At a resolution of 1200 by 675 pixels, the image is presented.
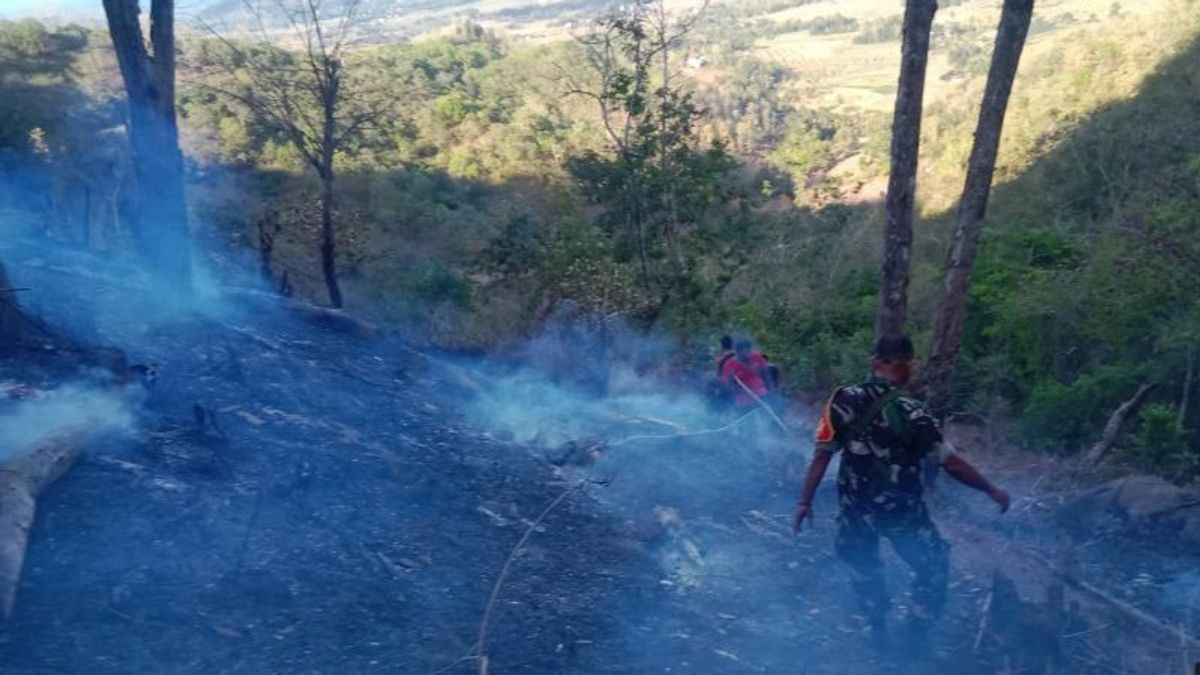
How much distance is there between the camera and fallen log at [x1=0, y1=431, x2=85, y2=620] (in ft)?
16.1

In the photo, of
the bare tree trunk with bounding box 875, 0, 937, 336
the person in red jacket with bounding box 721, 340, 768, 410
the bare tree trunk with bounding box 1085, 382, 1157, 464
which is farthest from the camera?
the person in red jacket with bounding box 721, 340, 768, 410

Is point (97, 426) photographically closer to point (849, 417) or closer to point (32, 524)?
point (32, 524)

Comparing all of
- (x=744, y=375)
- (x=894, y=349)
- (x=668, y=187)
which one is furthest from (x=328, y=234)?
(x=894, y=349)

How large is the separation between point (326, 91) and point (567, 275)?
3.83 metres

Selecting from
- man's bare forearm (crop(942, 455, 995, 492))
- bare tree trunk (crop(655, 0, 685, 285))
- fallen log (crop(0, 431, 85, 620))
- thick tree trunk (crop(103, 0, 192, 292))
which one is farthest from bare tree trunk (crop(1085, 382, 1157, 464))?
thick tree trunk (crop(103, 0, 192, 292))

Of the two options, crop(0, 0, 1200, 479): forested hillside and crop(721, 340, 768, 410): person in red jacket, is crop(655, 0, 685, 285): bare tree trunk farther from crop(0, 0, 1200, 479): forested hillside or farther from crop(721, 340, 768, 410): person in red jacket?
crop(721, 340, 768, 410): person in red jacket

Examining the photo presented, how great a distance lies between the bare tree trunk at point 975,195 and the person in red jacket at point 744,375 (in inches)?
57.6

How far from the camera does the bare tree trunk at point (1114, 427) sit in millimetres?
7520

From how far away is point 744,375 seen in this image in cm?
905

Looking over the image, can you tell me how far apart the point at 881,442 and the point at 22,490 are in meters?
4.68

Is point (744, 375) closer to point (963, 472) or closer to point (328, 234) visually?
point (963, 472)

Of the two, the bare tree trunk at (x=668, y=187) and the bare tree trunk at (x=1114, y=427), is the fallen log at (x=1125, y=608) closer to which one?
the bare tree trunk at (x=1114, y=427)

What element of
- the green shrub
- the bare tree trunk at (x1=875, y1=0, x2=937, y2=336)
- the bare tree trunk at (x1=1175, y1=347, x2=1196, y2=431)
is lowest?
the green shrub

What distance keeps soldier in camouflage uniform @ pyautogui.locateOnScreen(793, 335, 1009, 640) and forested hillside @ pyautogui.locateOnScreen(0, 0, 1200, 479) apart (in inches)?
148
